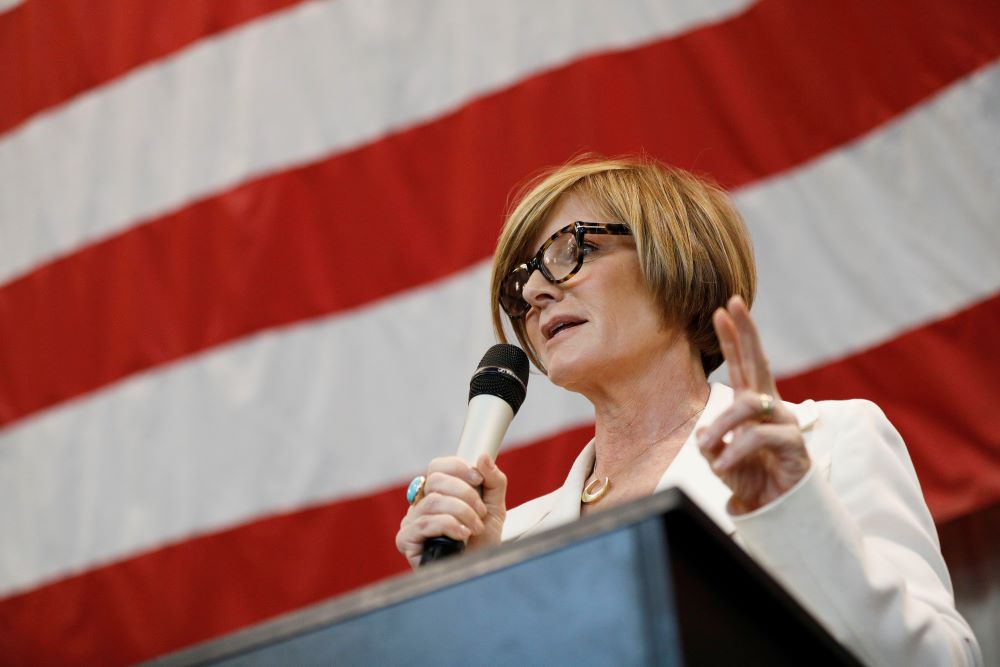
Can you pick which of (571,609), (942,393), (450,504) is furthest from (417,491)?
(942,393)

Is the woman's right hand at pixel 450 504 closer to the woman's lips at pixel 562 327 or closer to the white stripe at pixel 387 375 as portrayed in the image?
the woman's lips at pixel 562 327

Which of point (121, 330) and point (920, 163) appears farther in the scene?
point (121, 330)

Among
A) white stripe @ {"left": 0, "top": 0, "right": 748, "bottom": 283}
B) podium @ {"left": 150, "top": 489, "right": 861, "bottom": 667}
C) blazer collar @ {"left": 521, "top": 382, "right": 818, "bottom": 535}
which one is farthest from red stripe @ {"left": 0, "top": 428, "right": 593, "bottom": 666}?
podium @ {"left": 150, "top": 489, "right": 861, "bottom": 667}

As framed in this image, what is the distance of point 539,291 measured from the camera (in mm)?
1495

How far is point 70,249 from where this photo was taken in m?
2.70

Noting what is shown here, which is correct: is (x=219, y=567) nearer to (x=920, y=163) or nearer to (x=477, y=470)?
(x=477, y=470)

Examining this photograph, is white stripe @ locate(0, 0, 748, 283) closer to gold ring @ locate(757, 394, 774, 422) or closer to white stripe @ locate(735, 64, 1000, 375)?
white stripe @ locate(735, 64, 1000, 375)

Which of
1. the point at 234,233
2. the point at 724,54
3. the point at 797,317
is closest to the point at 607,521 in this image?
the point at 797,317

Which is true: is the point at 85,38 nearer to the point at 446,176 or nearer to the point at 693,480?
the point at 446,176

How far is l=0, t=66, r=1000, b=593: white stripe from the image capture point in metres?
1.92

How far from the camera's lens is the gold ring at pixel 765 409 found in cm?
88

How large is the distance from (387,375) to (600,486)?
3.12ft

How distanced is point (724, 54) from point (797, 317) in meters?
0.53

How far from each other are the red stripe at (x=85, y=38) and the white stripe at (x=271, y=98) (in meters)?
0.04
